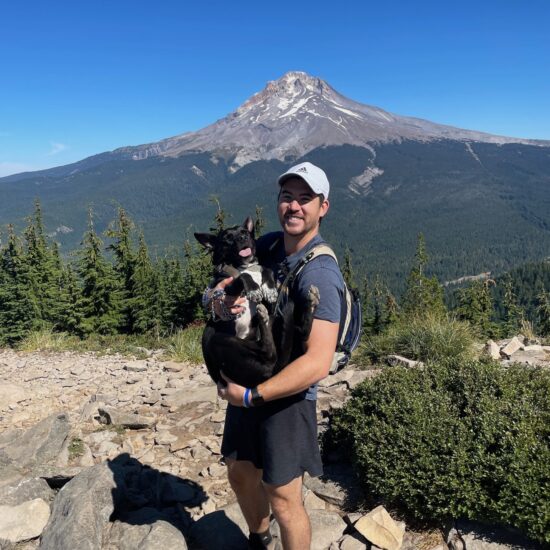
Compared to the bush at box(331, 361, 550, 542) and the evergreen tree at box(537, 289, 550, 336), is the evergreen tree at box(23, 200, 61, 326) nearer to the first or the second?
the bush at box(331, 361, 550, 542)

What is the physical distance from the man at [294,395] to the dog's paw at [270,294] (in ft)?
0.59

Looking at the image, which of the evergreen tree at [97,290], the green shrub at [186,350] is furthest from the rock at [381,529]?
the evergreen tree at [97,290]

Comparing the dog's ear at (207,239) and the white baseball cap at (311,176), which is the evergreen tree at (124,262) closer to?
the dog's ear at (207,239)

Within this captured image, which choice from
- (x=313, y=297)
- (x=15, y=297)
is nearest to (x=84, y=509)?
(x=313, y=297)

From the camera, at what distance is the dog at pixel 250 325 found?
2.47m

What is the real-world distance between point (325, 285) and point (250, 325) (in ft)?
2.11

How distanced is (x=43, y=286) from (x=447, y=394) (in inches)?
698

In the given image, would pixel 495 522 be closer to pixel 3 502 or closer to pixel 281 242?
pixel 281 242

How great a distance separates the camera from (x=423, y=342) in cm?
732

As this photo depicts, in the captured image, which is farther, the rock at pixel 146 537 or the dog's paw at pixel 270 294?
the rock at pixel 146 537

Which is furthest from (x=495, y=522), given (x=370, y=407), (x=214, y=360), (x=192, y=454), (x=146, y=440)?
(x=146, y=440)

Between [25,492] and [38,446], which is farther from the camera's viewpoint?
[38,446]

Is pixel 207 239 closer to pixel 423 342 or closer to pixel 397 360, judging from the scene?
pixel 397 360

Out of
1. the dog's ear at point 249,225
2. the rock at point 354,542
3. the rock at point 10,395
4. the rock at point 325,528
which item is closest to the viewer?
the dog's ear at point 249,225
